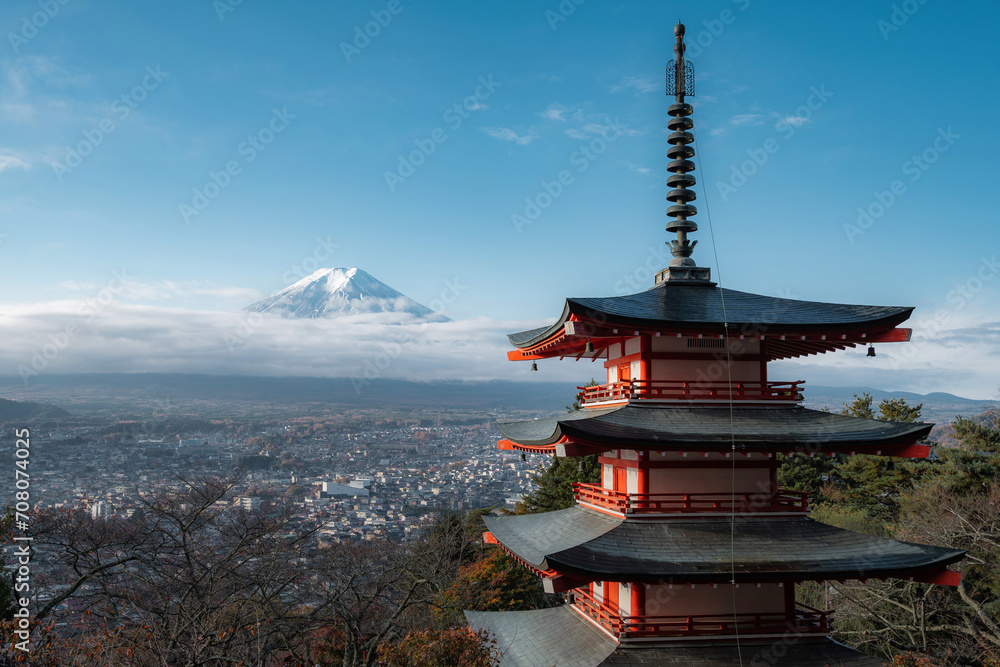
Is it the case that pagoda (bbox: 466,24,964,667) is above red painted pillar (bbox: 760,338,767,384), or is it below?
below

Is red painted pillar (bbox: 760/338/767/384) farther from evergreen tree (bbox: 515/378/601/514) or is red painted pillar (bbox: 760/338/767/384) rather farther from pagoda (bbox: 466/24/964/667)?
evergreen tree (bbox: 515/378/601/514)

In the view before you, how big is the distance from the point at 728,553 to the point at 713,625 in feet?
4.52

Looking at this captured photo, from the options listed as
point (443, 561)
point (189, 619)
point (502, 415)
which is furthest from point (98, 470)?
point (502, 415)

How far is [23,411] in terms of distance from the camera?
6400 cm

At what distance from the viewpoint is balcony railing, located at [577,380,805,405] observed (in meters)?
11.9

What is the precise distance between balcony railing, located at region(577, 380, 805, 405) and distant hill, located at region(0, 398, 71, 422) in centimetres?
6805

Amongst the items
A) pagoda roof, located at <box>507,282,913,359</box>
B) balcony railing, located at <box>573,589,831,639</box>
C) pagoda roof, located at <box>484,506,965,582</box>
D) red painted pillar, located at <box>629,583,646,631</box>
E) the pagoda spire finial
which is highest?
the pagoda spire finial

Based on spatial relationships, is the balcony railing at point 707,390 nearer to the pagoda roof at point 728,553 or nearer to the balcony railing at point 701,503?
the balcony railing at point 701,503

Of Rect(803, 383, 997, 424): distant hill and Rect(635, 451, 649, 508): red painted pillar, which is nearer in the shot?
Rect(635, 451, 649, 508): red painted pillar

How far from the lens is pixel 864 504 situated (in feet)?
115

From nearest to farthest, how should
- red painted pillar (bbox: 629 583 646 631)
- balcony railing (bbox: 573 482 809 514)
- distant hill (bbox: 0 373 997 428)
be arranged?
red painted pillar (bbox: 629 583 646 631)
balcony railing (bbox: 573 482 809 514)
distant hill (bbox: 0 373 997 428)

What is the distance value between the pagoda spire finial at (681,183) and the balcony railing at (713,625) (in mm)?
6613

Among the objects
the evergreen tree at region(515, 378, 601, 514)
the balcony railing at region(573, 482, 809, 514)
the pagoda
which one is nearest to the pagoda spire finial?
the pagoda

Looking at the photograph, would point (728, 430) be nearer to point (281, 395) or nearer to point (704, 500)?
point (704, 500)
